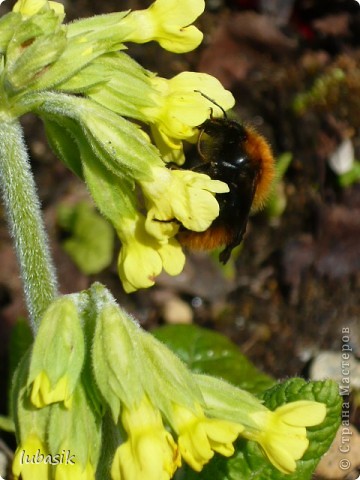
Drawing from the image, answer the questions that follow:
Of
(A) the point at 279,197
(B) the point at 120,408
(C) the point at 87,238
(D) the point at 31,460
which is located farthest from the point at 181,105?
(A) the point at 279,197

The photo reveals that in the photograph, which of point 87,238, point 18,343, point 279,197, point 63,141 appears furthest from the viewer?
point 279,197

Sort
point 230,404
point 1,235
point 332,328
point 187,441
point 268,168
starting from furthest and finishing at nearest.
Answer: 1. point 1,235
2. point 332,328
3. point 268,168
4. point 230,404
5. point 187,441

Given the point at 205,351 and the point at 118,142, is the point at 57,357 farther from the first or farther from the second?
the point at 205,351

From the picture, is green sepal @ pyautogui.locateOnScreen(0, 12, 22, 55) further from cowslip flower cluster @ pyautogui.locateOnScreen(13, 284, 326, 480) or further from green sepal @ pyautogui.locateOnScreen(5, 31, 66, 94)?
cowslip flower cluster @ pyautogui.locateOnScreen(13, 284, 326, 480)

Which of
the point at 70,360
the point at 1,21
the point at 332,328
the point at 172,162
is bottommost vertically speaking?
the point at 332,328

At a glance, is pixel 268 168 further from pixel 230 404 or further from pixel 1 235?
pixel 1 235

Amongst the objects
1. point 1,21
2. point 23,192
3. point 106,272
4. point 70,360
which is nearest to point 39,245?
point 23,192

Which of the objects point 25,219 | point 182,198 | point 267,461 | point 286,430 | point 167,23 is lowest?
point 267,461
